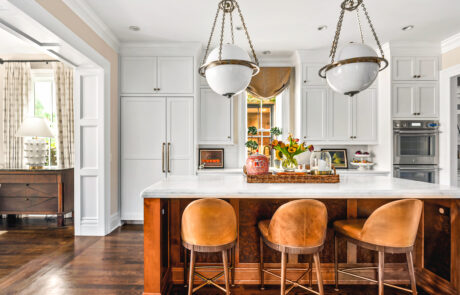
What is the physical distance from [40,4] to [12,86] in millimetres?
2725

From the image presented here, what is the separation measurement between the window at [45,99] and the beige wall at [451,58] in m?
6.20

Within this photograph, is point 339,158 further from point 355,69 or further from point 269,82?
point 355,69

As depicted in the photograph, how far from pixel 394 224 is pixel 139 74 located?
364cm

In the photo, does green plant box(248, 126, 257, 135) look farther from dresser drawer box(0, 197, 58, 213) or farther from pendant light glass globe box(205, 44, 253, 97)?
dresser drawer box(0, 197, 58, 213)

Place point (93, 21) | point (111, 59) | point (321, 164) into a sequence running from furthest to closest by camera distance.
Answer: point (111, 59) < point (93, 21) < point (321, 164)

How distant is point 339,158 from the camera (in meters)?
4.34

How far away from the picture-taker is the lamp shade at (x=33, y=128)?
380 centimetres

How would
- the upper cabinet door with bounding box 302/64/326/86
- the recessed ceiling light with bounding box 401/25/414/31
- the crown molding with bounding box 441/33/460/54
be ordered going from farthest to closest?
the upper cabinet door with bounding box 302/64/326/86 < the crown molding with bounding box 441/33/460/54 < the recessed ceiling light with bounding box 401/25/414/31

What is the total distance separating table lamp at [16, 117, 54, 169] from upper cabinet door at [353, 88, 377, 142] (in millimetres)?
4737

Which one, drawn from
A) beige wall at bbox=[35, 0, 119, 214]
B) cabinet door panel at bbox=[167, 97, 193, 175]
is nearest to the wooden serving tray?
cabinet door panel at bbox=[167, 97, 193, 175]

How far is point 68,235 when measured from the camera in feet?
11.3

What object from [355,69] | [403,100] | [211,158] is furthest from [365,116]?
[355,69]

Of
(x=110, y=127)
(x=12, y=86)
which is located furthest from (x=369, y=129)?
(x=12, y=86)

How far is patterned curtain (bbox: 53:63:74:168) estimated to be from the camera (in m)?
4.21
